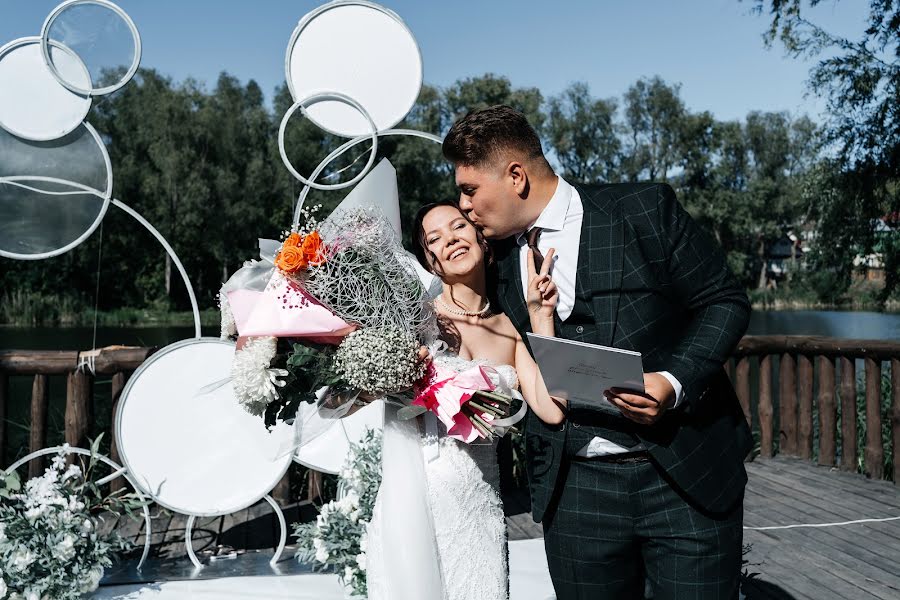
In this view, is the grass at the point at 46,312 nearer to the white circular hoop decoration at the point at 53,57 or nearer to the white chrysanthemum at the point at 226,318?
the white circular hoop decoration at the point at 53,57

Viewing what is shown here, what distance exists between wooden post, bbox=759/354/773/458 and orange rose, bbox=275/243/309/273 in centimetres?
496

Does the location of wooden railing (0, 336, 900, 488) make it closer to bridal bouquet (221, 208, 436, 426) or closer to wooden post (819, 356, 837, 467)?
wooden post (819, 356, 837, 467)

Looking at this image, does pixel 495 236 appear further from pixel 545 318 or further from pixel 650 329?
pixel 650 329

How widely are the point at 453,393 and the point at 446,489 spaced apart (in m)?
0.34

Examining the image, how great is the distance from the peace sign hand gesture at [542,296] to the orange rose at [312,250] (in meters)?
0.59

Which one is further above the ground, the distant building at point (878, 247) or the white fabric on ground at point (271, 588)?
the distant building at point (878, 247)

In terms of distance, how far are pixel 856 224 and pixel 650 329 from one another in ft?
20.2

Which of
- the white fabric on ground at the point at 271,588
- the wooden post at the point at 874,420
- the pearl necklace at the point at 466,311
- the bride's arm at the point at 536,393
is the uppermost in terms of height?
the pearl necklace at the point at 466,311

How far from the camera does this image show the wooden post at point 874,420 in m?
5.29

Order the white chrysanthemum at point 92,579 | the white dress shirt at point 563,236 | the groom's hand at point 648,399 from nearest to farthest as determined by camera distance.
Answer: the groom's hand at point 648,399 → the white dress shirt at point 563,236 → the white chrysanthemum at point 92,579

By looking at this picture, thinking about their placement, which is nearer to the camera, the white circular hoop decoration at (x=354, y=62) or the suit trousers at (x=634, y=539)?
the suit trousers at (x=634, y=539)

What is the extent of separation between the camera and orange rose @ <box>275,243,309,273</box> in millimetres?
1982

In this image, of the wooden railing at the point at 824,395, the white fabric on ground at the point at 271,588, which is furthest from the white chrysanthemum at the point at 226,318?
the wooden railing at the point at 824,395

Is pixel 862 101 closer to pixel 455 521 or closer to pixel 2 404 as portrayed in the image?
pixel 455 521
